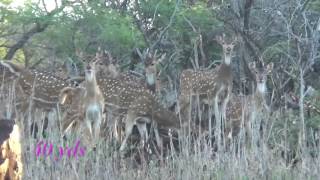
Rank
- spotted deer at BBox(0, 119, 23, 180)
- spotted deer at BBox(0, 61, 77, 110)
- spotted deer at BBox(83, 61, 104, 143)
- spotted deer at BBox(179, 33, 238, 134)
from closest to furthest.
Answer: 1. spotted deer at BBox(0, 119, 23, 180)
2. spotted deer at BBox(83, 61, 104, 143)
3. spotted deer at BBox(0, 61, 77, 110)
4. spotted deer at BBox(179, 33, 238, 134)

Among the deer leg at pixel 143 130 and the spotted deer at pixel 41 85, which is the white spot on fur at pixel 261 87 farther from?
the spotted deer at pixel 41 85

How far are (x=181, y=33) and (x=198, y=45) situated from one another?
14.4 inches

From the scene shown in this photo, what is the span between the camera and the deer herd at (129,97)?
29.8 ft

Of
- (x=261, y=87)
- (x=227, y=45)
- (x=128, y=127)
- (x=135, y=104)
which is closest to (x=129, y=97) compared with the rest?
(x=135, y=104)

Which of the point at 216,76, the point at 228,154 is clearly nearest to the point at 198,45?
the point at 216,76

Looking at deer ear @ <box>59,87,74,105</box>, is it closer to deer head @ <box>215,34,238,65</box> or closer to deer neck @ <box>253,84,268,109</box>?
deer head @ <box>215,34,238,65</box>

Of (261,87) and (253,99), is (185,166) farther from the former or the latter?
(261,87)

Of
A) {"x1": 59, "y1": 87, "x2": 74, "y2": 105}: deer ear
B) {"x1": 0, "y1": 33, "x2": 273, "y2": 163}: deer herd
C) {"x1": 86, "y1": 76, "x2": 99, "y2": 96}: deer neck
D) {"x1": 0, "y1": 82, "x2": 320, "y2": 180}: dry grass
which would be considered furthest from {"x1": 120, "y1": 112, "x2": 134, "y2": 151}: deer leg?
{"x1": 0, "y1": 82, "x2": 320, "y2": 180}: dry grass

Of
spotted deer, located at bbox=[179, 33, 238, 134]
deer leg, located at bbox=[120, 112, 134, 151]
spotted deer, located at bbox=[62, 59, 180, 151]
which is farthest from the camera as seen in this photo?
spotted deer, located at bbox=[179, 33, 238, 134]

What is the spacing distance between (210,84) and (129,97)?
1.28 metres

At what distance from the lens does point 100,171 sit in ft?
21.5

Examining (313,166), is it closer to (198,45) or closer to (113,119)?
(113,119)

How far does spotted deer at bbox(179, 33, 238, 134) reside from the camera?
33.1ft

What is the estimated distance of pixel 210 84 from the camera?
10.4 m
